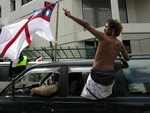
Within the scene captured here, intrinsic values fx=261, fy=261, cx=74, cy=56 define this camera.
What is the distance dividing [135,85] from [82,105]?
773mm

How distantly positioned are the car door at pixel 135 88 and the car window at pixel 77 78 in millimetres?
538

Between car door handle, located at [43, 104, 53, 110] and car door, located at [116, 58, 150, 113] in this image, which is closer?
car door, located at [116, 58, 150, 113]

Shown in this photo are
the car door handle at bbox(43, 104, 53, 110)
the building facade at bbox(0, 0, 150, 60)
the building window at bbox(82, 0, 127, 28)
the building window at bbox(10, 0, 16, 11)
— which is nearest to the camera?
the car door handle at bbox(43, 104, 53, 110)

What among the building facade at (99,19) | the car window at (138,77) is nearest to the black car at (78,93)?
the car window at (138,77)

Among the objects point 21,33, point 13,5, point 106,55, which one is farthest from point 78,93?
point 13,5

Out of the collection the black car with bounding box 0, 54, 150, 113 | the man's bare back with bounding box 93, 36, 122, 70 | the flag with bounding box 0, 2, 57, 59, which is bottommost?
the black car with bounding box 0, 54, 150, 113

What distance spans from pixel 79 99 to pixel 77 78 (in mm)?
389

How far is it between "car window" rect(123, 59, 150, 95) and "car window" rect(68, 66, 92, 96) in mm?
583

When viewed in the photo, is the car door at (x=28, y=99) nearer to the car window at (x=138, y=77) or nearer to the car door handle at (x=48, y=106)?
the car door handle at (x=48, y=106)

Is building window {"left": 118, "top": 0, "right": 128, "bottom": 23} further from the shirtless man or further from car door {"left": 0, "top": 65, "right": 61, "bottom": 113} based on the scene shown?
the shirtless man

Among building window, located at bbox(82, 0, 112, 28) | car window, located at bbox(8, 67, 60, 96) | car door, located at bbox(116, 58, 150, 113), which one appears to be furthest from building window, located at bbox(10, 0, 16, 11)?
car door, located at bbox(116, 58, 150, 113)

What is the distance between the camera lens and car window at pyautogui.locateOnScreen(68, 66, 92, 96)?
3818 millimetres

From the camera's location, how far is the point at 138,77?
3570mm

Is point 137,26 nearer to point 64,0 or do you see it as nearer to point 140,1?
point 140,1
